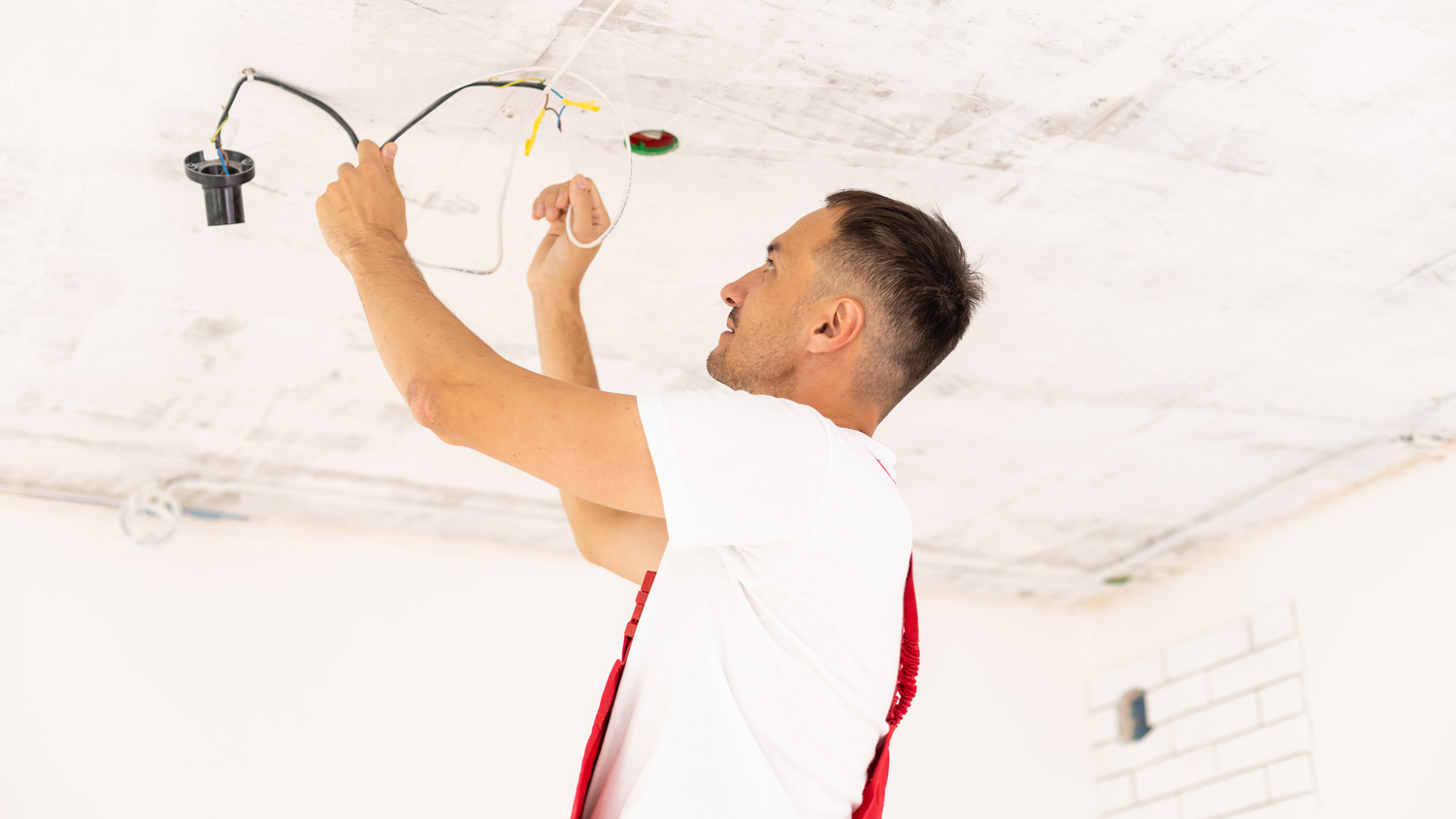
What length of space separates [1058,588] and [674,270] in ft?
5.99

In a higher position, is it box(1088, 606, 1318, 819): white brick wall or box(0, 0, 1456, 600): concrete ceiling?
box(0, 0, 1456, 600): concrete ceiling

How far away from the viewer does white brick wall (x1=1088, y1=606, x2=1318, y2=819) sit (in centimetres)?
275

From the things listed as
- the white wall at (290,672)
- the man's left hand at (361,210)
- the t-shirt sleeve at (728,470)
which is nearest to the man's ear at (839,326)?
the t-shirt sleeve at (728,470)

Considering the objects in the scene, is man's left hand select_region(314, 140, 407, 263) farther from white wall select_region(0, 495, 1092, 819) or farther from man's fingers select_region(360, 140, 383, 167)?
white wall select_region(0, 495, 1092, 819)

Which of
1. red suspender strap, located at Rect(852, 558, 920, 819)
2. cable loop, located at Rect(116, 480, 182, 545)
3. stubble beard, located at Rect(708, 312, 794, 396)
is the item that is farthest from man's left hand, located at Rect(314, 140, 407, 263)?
cable loop, located at Rect(116, 480, 182, 545)

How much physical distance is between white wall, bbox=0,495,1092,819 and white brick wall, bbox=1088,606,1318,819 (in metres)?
0.52

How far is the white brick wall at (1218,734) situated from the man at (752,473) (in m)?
1.78

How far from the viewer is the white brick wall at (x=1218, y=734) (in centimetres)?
275

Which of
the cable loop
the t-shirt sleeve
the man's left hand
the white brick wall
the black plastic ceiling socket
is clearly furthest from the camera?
the white brick wall

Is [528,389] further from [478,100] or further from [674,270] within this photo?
[674,270]

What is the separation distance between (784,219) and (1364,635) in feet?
5.49

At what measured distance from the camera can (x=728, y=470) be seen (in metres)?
1.10

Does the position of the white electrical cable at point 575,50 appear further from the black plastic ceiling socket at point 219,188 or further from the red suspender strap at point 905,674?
the red suspender strap at point 905,674

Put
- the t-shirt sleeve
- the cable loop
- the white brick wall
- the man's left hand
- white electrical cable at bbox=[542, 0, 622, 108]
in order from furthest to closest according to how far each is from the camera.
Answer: the white brick wall, the cable loop, white electrical cable at bbox=[542, 0, 622, 108], the man's left hand, the t-shirt sleeve
